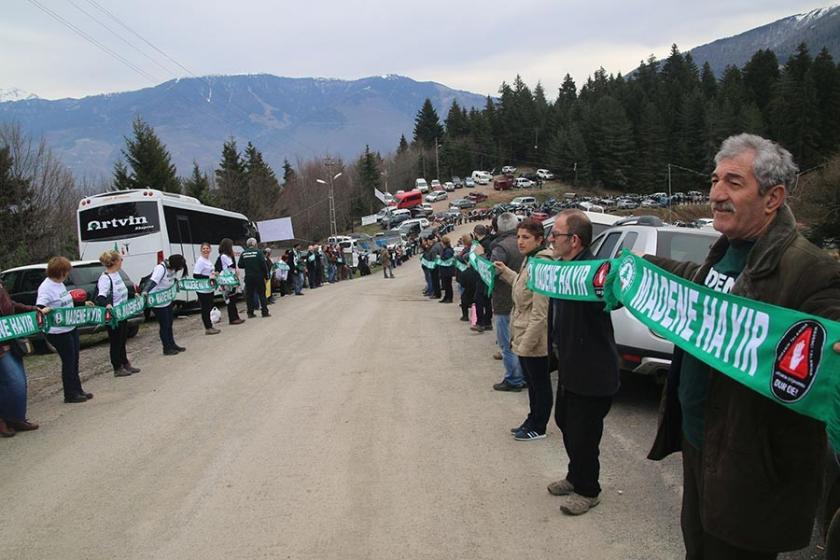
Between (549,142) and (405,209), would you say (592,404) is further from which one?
(549,142)

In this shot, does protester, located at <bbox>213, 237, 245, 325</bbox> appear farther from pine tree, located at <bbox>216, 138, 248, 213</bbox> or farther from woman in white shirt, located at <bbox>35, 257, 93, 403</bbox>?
pine tree, located at <bbox>216, 138, 248, 213</bbox>

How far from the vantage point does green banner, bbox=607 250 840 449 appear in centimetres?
209

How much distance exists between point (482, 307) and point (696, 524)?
9703 mm

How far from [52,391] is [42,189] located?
85.7 ft

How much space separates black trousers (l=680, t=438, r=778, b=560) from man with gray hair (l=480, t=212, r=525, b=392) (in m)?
4.74

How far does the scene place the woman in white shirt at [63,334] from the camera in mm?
7980

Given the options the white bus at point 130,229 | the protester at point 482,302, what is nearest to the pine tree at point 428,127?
the white bus at point 130,229

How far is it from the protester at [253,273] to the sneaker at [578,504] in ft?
42.7

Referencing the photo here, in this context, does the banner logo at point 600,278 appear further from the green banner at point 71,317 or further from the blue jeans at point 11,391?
the green banner at point 71,317

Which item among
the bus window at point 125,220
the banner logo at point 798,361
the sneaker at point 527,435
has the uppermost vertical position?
the bus window at point 125,220

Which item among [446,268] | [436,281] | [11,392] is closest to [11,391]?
[11,392]

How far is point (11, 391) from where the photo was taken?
6.87 m

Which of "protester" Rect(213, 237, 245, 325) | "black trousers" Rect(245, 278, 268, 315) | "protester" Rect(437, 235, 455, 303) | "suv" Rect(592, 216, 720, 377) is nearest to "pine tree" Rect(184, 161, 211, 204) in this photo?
"black trousers" Rect(245, 278, 268, 315)

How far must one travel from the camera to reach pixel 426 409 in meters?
6.97
